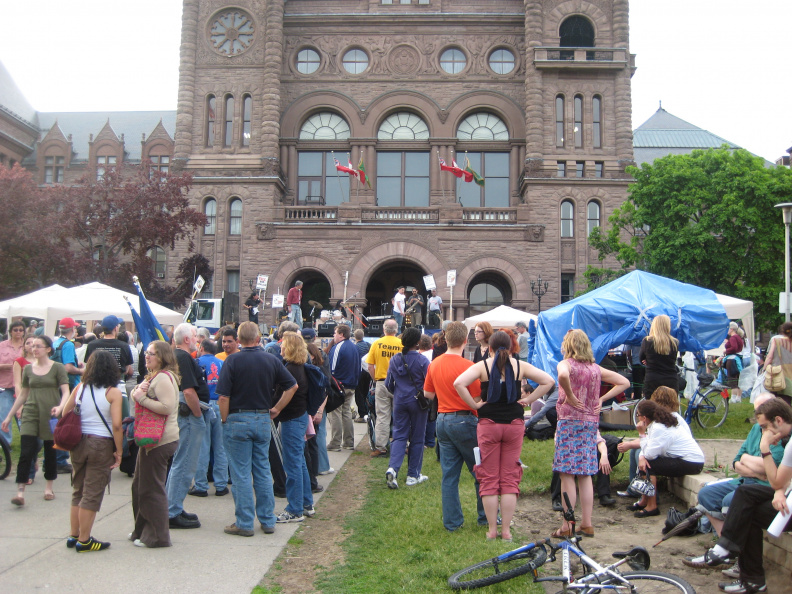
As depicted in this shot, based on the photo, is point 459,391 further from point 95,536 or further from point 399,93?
point 399,93

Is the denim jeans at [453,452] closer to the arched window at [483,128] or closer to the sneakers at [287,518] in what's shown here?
the sneakers at [287,518]

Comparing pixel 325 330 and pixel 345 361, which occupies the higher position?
pixel 325 330

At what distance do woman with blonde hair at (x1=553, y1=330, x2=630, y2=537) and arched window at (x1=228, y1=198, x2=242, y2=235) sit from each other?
27.5 metres

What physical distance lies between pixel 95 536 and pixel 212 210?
27.4 meters

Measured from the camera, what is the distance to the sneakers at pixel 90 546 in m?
5.96

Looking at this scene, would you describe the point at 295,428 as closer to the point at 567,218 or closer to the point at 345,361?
the point at 345,361

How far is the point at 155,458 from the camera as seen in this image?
6164 millimetres

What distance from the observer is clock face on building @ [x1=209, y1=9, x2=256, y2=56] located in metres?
33.4

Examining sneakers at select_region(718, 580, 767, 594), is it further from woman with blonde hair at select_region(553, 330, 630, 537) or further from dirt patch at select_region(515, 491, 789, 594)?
woman with blonde hair at select_region(553, 330, 630, 537)

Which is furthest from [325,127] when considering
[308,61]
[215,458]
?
[215,458]

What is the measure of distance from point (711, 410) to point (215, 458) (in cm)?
951

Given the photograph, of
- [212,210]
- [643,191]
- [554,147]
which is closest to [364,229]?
[212,210]

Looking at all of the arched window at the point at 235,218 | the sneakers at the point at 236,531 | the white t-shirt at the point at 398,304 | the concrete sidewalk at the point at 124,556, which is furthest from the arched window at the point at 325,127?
the sneakers at the point at 236,531

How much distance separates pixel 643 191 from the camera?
1048 inches
